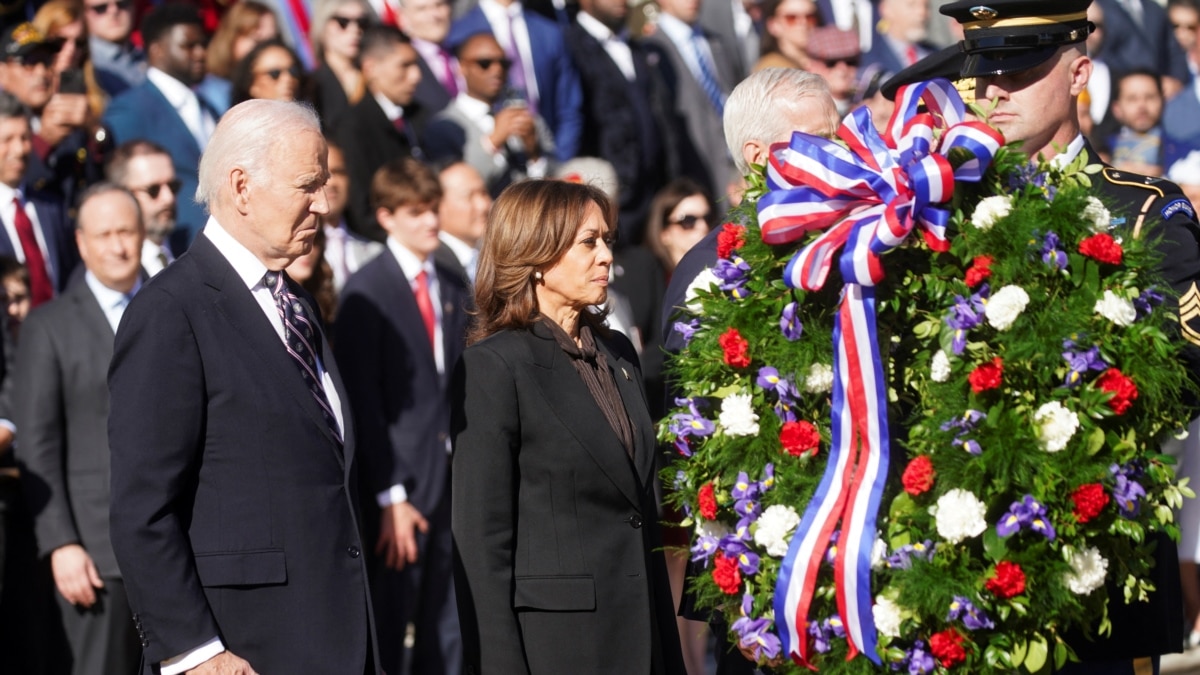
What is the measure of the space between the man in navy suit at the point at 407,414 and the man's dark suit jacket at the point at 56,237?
1419mm

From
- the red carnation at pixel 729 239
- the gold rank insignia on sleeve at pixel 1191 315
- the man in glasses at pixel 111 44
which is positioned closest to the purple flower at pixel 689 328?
the red carnation at pixel 729 239

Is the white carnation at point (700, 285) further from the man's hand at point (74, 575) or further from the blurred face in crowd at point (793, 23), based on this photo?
the blurred face in crowd at point (793, 23)

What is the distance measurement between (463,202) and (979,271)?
186 inches

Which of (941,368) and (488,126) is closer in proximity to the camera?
(941,368)

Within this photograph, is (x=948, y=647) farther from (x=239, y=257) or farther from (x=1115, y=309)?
(x=239, y=257)

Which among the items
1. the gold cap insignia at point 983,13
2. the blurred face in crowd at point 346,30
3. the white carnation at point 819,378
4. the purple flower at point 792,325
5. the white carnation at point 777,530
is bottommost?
the white carnation at point 777,530

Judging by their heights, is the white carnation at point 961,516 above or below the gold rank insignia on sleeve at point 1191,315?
below

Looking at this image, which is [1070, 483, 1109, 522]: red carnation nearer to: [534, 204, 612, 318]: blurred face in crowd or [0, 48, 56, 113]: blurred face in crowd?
[534, 204, 612, 318]: blurred face in crowd

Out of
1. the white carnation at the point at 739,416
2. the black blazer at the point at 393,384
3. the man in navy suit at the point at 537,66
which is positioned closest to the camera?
the white carnation at the point at 739,416

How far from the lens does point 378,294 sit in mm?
7297

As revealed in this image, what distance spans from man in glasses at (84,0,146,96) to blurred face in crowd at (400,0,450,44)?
174 cm

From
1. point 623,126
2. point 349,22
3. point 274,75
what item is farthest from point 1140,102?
point 274,75

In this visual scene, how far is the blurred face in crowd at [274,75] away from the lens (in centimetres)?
827

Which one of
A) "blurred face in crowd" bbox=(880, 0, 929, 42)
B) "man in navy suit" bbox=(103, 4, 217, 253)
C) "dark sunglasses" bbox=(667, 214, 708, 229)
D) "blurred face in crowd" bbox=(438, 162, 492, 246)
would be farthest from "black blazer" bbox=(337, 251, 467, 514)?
"blurred face in crowd" bbox=(880, 0, 929, 42)
